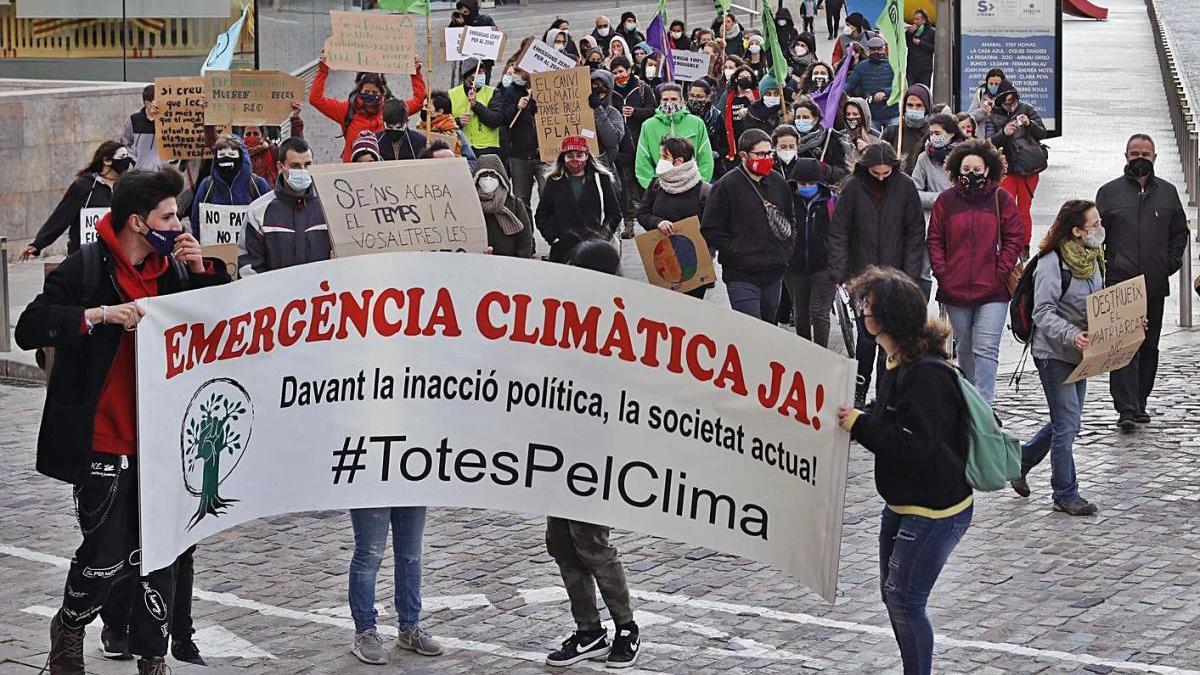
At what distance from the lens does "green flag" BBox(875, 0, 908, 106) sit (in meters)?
16.7

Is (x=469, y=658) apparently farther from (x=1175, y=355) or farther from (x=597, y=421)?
(x=1175, y=355)

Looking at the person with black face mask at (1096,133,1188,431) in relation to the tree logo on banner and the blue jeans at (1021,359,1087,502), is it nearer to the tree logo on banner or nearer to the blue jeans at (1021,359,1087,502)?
the blue jeans at (1021,359,1087,502)

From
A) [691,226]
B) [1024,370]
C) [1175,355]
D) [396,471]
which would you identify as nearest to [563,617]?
[396,471]

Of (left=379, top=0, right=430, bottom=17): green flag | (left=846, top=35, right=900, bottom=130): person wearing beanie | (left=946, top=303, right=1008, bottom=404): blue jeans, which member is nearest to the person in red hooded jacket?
(left=379, top=0, right=430, bottom=17): green flag

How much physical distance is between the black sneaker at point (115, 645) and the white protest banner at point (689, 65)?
15.5 m

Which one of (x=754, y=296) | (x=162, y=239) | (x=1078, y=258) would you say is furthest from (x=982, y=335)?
(x=162, y=239)

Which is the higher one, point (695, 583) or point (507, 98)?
point (507, 98)

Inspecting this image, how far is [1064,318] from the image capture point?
9.76 metres

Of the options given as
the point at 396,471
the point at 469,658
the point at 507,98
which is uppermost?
the point at 507,98

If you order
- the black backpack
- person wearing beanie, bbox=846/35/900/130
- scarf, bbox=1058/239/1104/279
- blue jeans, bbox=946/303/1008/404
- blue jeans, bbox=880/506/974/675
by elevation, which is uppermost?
person wearing beanie, bbox=846/35/900/130

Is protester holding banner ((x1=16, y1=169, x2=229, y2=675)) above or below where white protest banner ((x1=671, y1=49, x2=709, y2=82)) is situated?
below

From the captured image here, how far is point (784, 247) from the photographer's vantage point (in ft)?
39.8

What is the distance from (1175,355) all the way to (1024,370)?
1.21 metres

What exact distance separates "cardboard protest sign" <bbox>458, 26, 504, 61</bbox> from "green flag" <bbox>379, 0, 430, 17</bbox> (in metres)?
1.39
